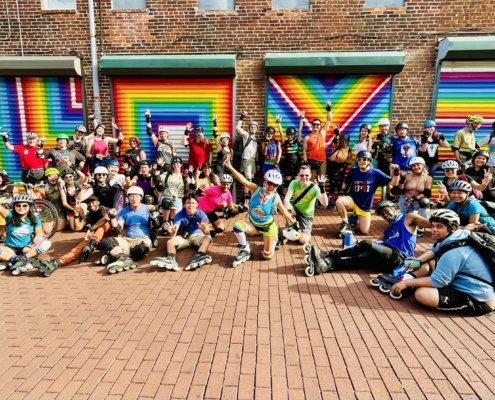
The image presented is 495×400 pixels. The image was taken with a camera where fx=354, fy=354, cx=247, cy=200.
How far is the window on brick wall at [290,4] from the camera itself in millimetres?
9055

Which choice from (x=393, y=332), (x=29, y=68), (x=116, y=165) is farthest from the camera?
(x=29, y=68)

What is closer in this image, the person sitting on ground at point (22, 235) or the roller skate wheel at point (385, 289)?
the roller skate wheel at point (385, 289)

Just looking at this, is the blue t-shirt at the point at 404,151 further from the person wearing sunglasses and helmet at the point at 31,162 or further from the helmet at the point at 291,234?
the person wearing sunglasses and helmet at the point at 31,162

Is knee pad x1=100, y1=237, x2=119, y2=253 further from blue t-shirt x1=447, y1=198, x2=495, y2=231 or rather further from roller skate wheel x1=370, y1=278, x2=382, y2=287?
blue t-shirt x1=447, y1=198, x2=495, y2=231

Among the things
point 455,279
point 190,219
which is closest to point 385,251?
point 455,279

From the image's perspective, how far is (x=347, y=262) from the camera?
5297mm

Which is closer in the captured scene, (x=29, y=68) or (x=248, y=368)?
(x=248, y=368)

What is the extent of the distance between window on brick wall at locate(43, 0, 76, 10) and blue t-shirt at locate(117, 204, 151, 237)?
6726 millimetres

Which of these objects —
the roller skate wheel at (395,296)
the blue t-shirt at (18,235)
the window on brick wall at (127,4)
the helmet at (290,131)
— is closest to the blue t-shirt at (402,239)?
the roller skate wheel at (395,296)

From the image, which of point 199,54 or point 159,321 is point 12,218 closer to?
point 159,321

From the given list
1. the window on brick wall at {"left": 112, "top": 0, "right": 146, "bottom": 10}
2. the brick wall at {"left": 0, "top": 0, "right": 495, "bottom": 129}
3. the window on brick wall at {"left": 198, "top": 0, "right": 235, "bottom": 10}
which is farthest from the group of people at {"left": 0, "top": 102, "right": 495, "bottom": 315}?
the window on brick wall at {"left": 112, "top": 0, "right": 146, "bottom": 10}

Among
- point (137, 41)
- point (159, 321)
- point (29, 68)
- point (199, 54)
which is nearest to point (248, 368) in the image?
point (159, 321)

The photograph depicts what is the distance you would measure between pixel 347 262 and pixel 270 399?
2955 millimetres

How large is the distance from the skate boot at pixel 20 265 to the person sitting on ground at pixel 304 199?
433 centimetres
